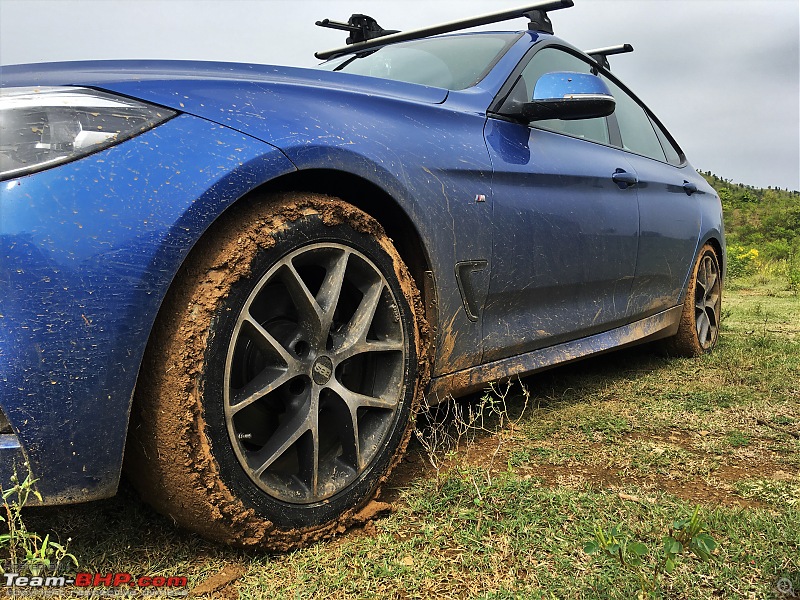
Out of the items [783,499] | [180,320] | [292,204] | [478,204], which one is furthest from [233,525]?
[783,499]

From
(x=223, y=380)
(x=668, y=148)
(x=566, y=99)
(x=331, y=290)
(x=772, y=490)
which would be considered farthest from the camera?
(x=668, y=148)

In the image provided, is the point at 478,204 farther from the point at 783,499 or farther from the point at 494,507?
the point at 783,499

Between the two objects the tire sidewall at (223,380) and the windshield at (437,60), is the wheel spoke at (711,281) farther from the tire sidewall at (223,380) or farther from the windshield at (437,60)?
the tire sidewall at (223,380)

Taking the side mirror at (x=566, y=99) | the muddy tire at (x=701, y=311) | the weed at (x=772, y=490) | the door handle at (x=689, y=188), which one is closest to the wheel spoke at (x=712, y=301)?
the muddy tire at (x=701, y=311)

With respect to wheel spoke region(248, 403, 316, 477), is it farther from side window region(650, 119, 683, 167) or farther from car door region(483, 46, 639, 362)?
side window region(650, 119, 683, 167)

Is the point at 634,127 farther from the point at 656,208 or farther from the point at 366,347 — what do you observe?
the point at 366,347

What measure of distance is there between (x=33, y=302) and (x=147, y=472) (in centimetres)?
46

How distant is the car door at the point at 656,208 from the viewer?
351 cm

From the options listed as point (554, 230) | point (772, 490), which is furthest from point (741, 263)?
point (772, 490)

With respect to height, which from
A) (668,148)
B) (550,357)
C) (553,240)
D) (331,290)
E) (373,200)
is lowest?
(550,357)

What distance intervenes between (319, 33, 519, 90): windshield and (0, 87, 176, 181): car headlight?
144cm

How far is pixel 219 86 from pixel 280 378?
28.1 inches

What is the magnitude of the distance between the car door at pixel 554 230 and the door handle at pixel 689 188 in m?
0.89

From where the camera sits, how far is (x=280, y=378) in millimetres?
1676
